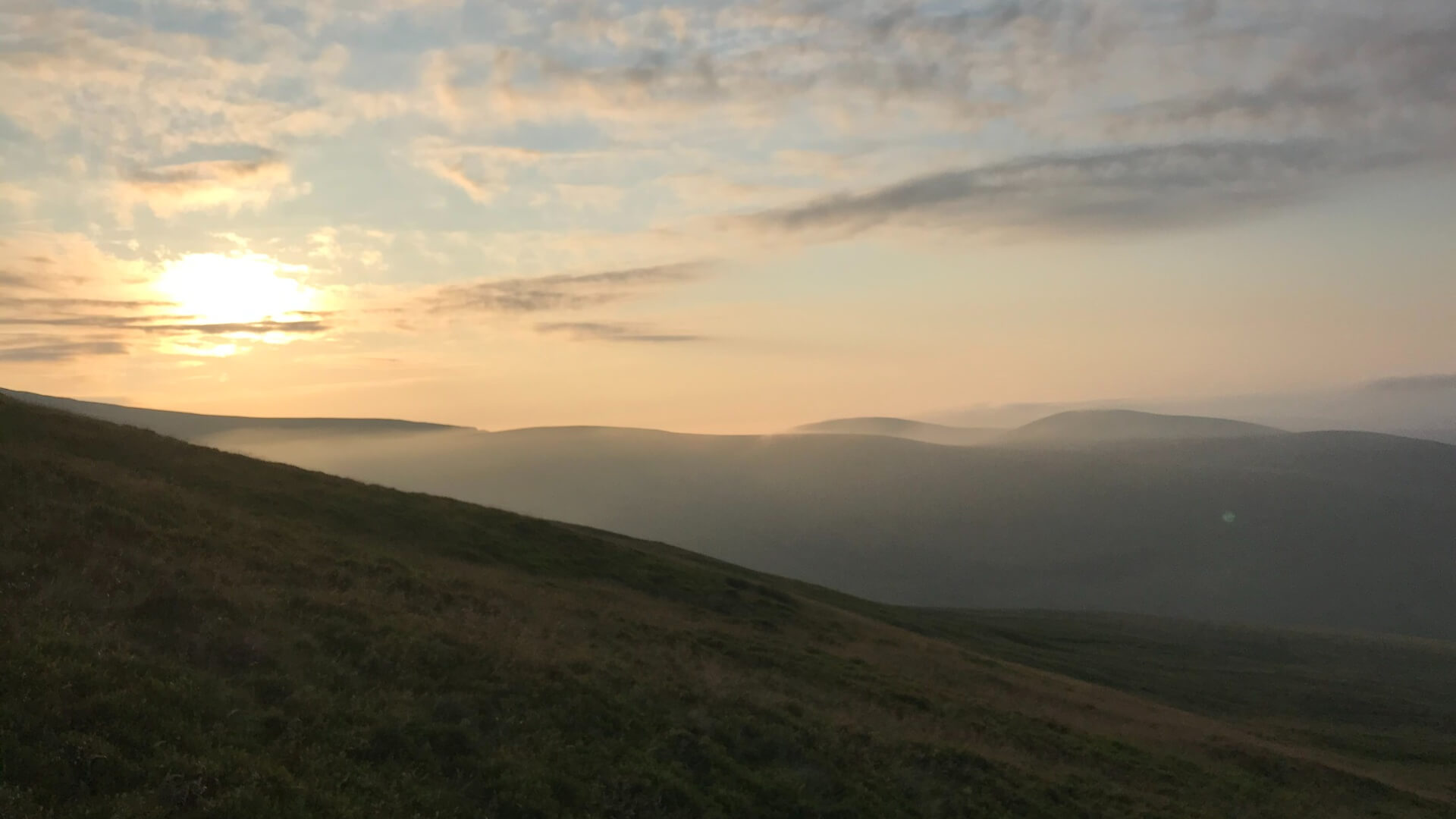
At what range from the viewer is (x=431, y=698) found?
63.2ft

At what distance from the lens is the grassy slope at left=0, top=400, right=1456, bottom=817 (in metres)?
14.8

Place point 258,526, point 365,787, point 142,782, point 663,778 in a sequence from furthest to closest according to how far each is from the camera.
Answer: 1. point 258,526
2. point 663,778
3. point 365,787
4. point 142,782

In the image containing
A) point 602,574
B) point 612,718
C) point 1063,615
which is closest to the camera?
point 612,718

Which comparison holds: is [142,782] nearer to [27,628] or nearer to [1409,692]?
[27,628]

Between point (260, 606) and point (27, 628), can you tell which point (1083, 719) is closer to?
point (260, 606)

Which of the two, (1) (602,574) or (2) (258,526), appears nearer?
(2) (258,526)

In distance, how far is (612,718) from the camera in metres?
20.9

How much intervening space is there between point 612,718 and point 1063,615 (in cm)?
11473

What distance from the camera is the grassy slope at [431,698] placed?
14.8m

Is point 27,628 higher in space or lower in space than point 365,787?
higher

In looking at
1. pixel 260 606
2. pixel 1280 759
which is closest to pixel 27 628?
pixel 260 606

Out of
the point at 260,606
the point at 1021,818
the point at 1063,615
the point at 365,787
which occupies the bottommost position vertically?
the point at 1063,615

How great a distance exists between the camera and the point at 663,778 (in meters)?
18.5

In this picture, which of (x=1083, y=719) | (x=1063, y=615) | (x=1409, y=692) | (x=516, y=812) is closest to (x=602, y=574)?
(x=1083, y=719)
